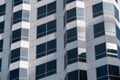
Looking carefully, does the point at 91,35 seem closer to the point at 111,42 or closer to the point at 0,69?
the point at 111,42

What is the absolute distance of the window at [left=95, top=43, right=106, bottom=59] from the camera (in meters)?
68.0

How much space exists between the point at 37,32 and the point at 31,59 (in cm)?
406

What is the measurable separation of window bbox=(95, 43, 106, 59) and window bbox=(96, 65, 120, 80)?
→ 1.61 metres

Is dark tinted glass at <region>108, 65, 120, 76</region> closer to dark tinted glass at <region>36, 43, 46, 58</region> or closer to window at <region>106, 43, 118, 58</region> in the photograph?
window at <region>106, 43, 118, 58</region>

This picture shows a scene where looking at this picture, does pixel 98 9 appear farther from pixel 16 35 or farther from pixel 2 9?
pixel 2 9

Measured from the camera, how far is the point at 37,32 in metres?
75.8

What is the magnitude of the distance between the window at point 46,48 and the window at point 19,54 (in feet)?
5.44

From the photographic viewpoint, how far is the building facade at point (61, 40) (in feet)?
224

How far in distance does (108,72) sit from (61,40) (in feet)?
31.1

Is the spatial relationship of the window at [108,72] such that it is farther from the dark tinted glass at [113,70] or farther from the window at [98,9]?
the window at [98,9]

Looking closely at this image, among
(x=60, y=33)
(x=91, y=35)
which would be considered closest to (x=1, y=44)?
(x=60, y=33)

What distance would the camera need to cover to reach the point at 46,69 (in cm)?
7188

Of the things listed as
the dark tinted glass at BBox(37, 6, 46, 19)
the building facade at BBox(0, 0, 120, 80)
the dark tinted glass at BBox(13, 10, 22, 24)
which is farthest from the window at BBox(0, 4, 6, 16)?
the dark tinted glass at BBox(37, 6, 46, 19)

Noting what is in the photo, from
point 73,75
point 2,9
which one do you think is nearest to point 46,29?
point 73,75
